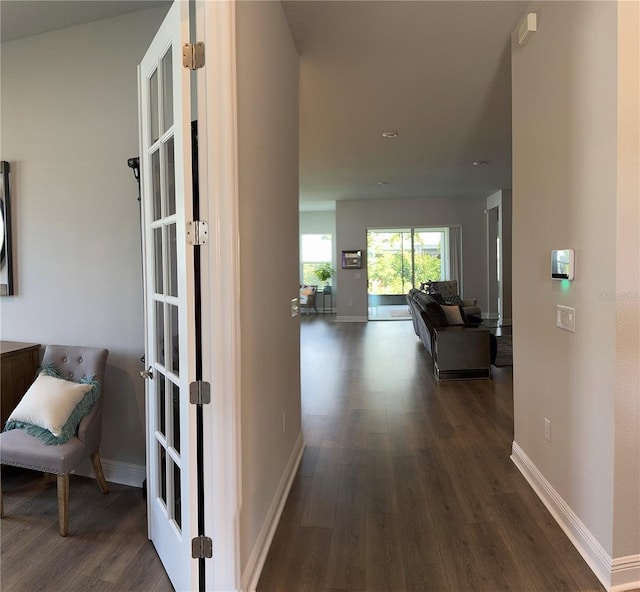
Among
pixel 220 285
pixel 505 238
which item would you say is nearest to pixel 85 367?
pixel 220 285

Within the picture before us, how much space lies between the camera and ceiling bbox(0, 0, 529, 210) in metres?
2.47

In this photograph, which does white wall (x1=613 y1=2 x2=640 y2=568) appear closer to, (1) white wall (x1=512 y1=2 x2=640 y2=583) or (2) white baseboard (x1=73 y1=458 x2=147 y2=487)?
(1) white wall (x1=512 y1=2 x2=640 y2=583)

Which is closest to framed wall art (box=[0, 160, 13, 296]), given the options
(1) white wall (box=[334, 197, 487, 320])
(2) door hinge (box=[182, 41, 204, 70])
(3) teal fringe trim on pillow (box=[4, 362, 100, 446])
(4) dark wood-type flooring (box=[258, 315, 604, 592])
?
(3) teal fringe trim on pillow (box=[4, 362, 100, 446])

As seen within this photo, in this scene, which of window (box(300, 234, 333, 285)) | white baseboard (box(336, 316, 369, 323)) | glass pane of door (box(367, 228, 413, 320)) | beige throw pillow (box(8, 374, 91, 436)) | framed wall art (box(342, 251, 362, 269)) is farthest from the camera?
window (box(300, 234, 333, 285))

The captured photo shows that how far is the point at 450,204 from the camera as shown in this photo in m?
A: 9.77

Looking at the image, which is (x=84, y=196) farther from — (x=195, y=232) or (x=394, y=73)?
(x=394, y=73)

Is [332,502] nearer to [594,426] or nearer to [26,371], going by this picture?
[594,426]

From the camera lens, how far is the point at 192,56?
→ 1.52 meters

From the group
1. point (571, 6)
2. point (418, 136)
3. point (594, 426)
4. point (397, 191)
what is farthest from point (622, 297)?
point (397, 191)

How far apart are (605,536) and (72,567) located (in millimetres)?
2332

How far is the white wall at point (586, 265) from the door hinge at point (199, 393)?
1609mm

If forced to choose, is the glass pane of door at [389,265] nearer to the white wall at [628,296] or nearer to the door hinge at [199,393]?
the white wall at [628,296]

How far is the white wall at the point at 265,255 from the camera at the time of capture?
1744mm

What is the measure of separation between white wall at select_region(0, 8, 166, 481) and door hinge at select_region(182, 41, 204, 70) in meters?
1.20
